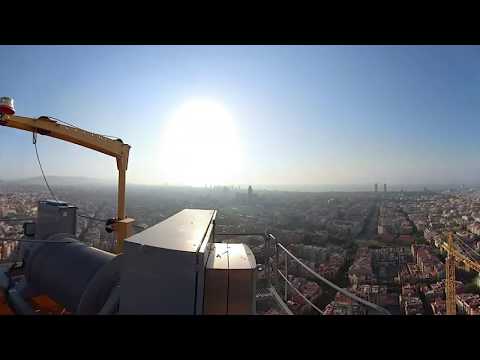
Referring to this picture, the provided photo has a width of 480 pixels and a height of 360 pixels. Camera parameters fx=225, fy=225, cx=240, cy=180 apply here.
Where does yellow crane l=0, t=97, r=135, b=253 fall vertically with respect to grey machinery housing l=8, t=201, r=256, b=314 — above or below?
above

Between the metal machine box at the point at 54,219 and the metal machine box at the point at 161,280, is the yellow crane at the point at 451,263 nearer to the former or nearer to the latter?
the metal machine box at the point at 161,280

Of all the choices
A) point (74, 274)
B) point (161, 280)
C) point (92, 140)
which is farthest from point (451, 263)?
point (92, 140)

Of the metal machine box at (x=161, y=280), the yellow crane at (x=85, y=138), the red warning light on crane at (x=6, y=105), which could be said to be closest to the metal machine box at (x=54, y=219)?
the red warning light on crane at (x=6, y=105)

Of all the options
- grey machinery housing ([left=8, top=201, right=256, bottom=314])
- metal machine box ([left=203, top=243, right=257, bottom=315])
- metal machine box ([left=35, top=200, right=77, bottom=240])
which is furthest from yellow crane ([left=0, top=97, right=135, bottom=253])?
metal machine box ([left=203, top=243, right=257, bottom=315])

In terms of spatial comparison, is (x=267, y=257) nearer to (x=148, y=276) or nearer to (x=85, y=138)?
(x=148, y=276)

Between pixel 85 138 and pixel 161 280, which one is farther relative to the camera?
pixel 85 138

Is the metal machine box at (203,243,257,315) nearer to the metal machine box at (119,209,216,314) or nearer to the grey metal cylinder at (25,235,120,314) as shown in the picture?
the metal machine box at (119,209,216,314)
